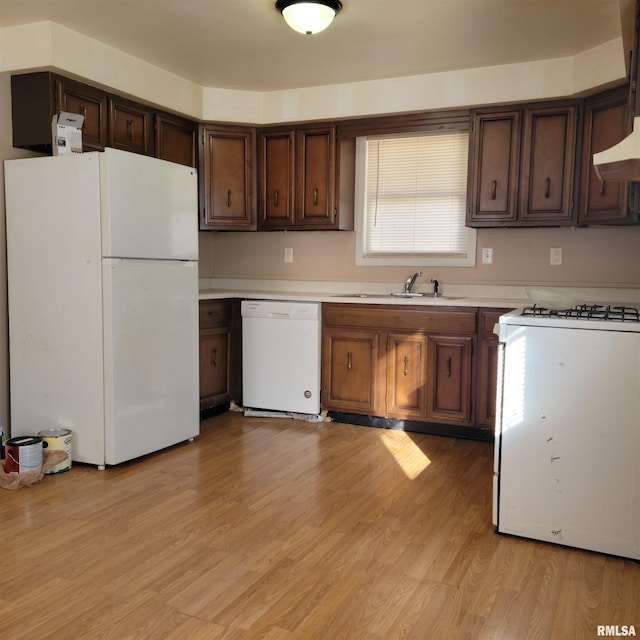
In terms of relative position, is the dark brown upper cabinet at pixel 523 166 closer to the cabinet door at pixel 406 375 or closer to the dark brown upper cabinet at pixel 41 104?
the cabinet door at pixel 406 375

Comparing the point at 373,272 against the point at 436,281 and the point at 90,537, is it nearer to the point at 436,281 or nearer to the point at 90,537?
the point at 436,281

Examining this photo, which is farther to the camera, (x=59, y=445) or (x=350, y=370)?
(x=350, y=370)

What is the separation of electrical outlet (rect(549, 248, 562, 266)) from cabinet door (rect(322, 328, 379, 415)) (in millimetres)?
1233

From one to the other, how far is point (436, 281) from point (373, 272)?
19.9 inches

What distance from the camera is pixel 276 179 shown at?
4461mm

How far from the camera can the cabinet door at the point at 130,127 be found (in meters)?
3.64

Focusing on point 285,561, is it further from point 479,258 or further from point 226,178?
point 226,178

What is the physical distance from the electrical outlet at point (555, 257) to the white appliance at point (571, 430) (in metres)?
1.59

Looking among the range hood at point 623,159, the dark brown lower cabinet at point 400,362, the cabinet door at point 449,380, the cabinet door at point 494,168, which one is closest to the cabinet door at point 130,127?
the dark brown lower cabinet at point 400,362

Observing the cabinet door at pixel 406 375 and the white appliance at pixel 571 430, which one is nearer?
the white appliance at pixel 571 430

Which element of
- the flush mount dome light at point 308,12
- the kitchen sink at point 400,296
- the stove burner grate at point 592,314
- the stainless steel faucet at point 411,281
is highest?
the flush mount dome light at point 308,12

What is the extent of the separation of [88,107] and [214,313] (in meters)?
1.51

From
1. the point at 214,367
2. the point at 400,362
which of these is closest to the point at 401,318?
the point at 400,362

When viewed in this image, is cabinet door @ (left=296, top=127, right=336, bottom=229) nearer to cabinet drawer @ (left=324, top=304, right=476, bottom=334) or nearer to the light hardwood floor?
A: cabinet drawer @ (left=324, top=304, right=476, bottom=334)
